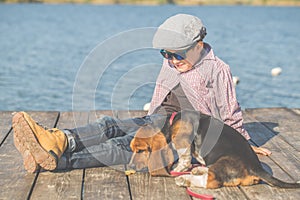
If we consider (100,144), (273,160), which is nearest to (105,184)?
(100,144)

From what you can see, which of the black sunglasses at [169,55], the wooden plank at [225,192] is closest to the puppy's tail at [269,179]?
the wooden plank at [225,192]

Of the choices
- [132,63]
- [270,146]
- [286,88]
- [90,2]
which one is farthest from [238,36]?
[90,2]

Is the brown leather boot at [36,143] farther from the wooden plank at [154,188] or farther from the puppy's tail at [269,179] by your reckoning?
the puppy's tail at [269,179]

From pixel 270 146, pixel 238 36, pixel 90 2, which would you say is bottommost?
pixel 90 2

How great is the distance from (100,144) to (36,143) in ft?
2.31

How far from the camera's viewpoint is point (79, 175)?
4.59m

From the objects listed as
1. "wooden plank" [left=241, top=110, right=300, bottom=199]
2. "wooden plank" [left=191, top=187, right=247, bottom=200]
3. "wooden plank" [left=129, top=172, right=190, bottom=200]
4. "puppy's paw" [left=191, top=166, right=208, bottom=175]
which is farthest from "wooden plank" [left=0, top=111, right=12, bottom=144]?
"wooden plank" [left=241, top=110, right=300, bottom=199]

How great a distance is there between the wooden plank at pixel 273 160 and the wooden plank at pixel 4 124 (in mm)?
2795

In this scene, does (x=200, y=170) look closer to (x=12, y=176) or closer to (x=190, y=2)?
(x=12, y=176)

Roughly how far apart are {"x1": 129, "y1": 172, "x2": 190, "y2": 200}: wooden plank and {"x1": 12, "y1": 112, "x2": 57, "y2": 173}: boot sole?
72cm

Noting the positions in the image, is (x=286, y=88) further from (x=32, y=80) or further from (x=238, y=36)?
(x=238, y=36)

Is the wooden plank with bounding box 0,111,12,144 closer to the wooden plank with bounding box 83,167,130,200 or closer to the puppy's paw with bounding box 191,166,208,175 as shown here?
the wooden plank with bounding box 83,167,130,200

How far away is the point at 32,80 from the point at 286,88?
7356 millimetres

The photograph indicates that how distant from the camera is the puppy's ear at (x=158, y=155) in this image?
173 inches
